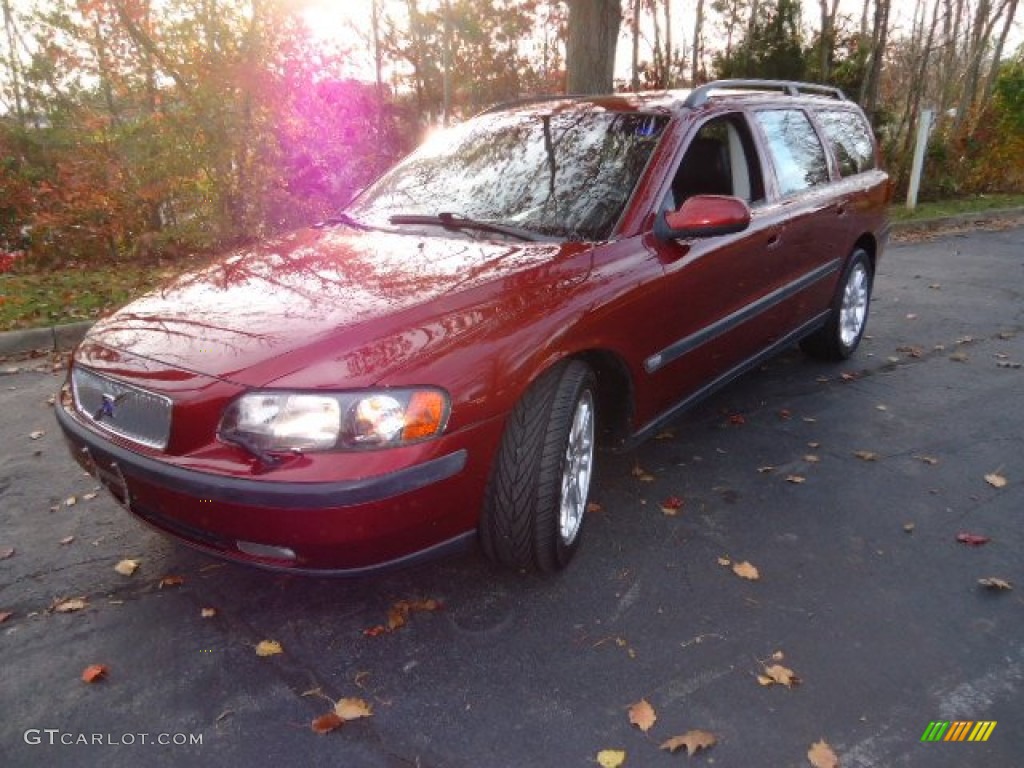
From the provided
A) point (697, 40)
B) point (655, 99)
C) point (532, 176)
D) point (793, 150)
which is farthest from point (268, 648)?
point (697, 40)

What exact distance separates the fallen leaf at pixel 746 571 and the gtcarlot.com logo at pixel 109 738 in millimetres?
1884

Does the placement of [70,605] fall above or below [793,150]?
below

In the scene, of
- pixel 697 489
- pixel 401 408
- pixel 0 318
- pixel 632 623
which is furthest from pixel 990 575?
pixel 0 318

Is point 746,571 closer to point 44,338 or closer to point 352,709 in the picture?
point 352,709

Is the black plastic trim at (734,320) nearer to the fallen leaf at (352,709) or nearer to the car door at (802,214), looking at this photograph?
the car door at (802,214)

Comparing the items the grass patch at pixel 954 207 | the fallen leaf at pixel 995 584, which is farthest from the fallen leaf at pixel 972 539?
the grass patch at pixel 954 207

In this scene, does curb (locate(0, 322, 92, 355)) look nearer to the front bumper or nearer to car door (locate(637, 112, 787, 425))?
the front bumper

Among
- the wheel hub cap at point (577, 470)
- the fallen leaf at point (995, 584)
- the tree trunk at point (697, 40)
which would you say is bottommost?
the fallen leaf at point (995, 584)

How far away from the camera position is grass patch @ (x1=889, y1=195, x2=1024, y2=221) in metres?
12.3

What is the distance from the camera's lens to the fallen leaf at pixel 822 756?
197 centimetres

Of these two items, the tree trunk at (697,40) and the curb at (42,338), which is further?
the tree trunk at (697,40)

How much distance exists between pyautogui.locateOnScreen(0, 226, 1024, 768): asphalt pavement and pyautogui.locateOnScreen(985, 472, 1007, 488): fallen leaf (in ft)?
0.06

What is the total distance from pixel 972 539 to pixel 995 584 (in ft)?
1.07

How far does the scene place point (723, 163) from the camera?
3.73 m
